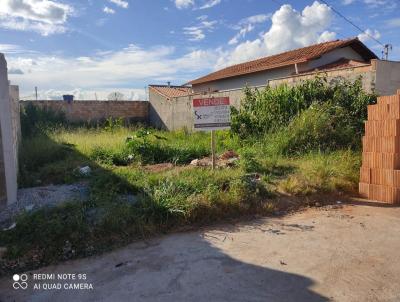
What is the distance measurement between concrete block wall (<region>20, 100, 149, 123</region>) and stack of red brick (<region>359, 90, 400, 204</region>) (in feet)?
47.5

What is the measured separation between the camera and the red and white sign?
699 cm

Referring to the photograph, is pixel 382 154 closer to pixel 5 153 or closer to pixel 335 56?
pixel 5 153

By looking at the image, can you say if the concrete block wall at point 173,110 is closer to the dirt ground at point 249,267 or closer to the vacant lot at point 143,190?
the vacant lot at point 143,190

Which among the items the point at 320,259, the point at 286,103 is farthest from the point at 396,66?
the point at 320,259

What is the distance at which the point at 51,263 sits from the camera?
4.01 metres

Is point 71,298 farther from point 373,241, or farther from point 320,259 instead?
point 373,241

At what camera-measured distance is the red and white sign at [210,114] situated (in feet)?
22.9

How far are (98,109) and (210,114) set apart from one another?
1293cm

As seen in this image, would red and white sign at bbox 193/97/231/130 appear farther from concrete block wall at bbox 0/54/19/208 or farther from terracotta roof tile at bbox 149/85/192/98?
terracotta roof tile at bbox 149/85/192/98

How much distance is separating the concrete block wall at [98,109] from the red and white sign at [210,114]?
1205cm

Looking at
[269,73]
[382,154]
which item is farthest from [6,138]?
[269,73]

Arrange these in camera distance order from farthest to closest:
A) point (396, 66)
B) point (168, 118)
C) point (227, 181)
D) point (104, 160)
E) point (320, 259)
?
1. point (168, 118)
2. point (396, 66)
3. point (104, 160)
4. point (227, 181)
5. point (320, 259)

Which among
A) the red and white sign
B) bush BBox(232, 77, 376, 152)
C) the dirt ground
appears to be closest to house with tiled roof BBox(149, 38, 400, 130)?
bush BBox(232, 77, 376, 152)

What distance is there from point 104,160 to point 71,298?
5.07 metres
